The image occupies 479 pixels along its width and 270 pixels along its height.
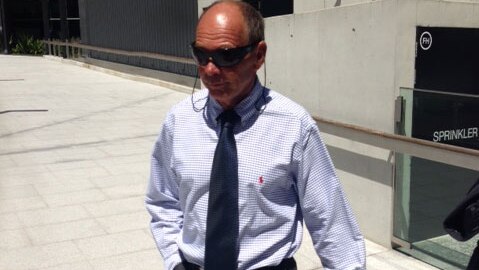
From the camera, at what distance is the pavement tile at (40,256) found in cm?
450

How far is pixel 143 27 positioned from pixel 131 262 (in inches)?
→ 590

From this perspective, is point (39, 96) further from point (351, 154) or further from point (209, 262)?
point (209, 262)

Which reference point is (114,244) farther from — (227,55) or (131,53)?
(131,53)

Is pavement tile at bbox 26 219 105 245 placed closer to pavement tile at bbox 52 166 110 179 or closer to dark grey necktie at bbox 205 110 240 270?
pavement tile at bbox 52 166 110 179

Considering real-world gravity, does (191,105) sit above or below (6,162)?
above

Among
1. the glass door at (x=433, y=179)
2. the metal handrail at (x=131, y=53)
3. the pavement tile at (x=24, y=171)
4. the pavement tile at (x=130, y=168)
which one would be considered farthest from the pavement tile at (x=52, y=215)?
the metal handrail at (x=131, y=53)

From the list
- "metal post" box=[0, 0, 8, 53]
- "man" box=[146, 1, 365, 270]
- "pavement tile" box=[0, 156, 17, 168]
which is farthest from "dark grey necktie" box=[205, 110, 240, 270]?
"metal post" box=[0, 0, 8, 53]

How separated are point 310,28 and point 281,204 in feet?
12.4

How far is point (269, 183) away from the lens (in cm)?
179

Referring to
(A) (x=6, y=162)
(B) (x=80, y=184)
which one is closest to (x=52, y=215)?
(B) (x=80, y=184)

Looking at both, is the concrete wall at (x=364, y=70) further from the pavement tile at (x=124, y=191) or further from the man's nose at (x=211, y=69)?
the man's nose at (x=211, y=69)

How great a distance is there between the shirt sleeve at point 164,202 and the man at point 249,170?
14 centimetres

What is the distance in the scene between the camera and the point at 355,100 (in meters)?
4.89

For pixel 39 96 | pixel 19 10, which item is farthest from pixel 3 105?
pixel 19 10
